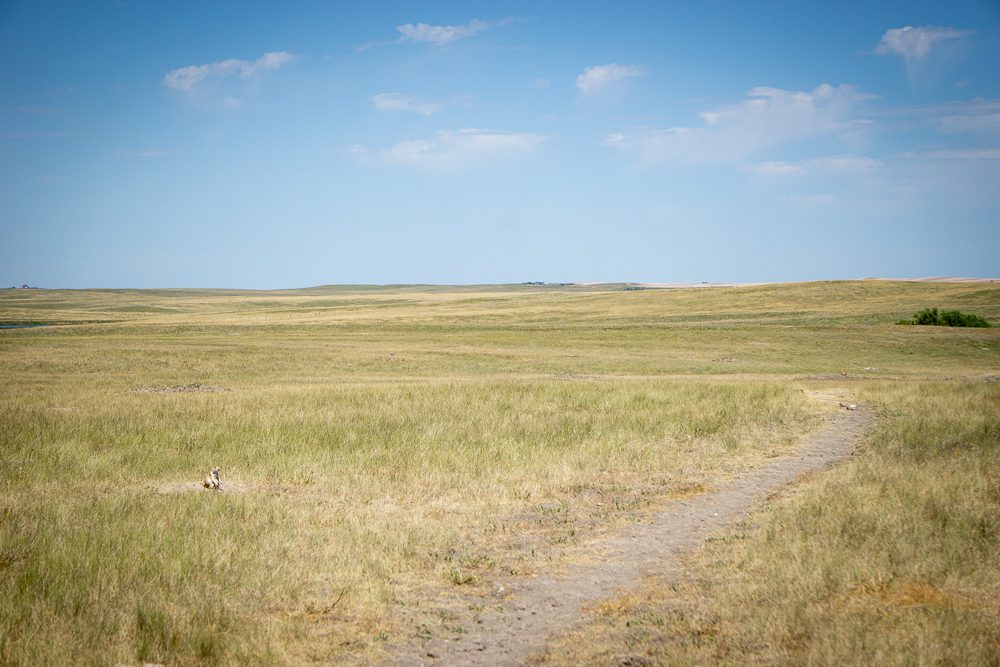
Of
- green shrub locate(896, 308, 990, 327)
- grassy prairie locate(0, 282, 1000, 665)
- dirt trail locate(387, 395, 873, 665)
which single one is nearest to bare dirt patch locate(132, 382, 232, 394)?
grassy prairie locate(0, 282, 1000, 665)

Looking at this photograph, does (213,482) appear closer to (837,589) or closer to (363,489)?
(363,489)

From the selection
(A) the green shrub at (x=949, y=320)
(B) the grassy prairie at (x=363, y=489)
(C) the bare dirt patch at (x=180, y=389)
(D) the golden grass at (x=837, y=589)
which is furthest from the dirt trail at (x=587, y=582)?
(A) the green shrub at (x=949, y=320)

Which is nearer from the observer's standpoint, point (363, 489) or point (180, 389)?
point (363, 489)

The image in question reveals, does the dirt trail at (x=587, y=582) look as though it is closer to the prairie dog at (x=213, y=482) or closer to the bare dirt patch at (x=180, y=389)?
the prairie dog at (x=213, y=482)

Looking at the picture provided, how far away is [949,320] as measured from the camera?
5275 centimetres

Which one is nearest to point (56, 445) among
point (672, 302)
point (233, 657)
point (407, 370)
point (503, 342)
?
point (233, 657)

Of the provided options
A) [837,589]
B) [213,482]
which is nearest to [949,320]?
[837,589]

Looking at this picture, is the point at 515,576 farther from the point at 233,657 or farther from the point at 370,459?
the point at 370,459

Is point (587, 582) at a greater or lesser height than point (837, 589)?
lesser

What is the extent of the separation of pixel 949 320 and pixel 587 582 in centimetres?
5617

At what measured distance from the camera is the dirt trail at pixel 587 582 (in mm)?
6430

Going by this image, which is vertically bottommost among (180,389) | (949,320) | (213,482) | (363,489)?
(363,489)

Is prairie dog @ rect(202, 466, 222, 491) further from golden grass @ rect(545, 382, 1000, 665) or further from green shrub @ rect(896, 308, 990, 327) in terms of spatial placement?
green shrub @ rect(896, 308, 990, 327)

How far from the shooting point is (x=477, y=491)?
1206cm
